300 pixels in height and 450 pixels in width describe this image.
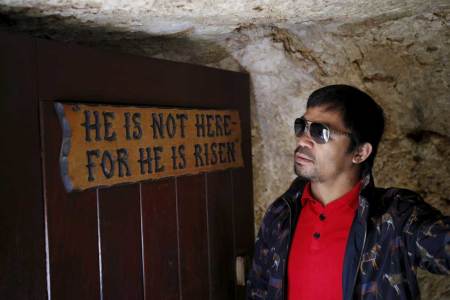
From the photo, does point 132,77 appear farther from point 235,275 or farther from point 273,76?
point 235,275

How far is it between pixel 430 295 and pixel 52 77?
1.25 metres

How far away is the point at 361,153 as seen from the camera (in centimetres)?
130

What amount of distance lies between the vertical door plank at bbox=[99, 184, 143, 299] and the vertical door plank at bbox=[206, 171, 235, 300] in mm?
308

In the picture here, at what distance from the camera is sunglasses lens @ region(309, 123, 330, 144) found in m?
1.25

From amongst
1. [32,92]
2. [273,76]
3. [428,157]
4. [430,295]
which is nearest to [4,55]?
[32,92]

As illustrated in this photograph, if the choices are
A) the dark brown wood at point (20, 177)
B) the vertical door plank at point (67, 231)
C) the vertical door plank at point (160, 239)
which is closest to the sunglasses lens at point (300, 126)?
the vertical door plank at point (160, 239)

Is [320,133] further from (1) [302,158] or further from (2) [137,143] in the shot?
(2) [137,143]

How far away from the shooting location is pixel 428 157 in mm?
1410

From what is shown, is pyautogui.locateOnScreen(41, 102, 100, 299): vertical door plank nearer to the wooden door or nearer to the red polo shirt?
the wooden door

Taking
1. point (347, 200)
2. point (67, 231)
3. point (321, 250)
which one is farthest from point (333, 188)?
point (67, 231)

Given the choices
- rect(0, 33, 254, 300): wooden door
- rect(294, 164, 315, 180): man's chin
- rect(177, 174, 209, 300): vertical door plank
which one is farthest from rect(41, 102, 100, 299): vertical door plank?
rect(294, 164, 315, 180): man's chin

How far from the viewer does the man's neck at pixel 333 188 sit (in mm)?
1270

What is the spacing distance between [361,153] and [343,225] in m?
0.24

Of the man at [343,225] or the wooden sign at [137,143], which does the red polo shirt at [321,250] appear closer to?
the man at [343,225]
